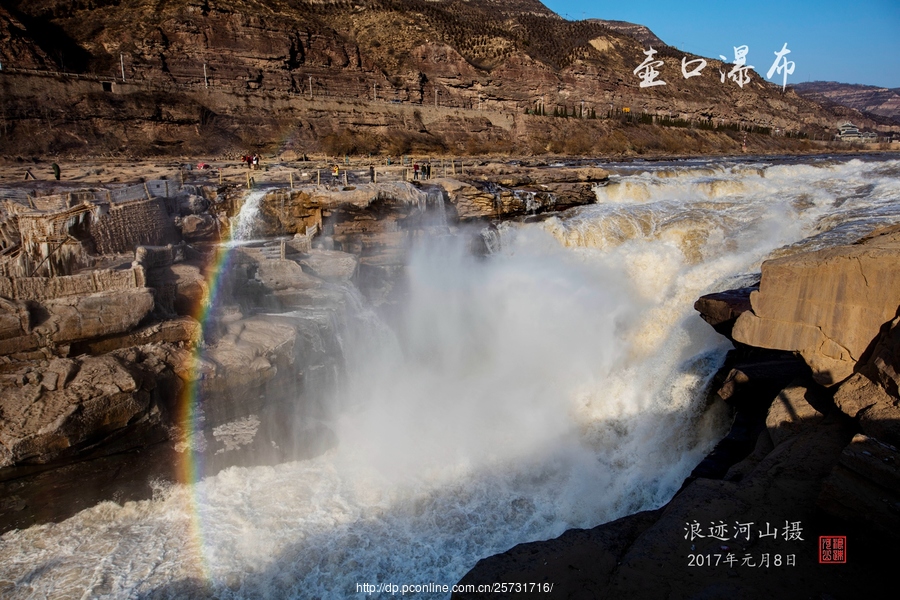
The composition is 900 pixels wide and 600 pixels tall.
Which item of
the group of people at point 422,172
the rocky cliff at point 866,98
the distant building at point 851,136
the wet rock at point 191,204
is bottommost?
the wet rock at point 191,204

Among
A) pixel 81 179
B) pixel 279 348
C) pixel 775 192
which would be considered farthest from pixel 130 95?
pixel 775 192

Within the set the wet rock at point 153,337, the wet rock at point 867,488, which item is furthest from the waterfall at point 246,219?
the wet rock at point 867,488

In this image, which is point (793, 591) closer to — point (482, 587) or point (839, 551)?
point (839, 551)

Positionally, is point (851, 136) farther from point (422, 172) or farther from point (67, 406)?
point (67, 406)

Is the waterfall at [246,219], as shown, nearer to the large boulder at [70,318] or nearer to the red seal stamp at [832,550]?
the large boulder at [70,318]

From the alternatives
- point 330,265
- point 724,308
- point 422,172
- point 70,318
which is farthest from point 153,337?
point 422,172

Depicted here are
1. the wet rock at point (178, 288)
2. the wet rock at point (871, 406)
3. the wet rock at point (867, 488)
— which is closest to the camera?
the wet rock at point (867, 488)

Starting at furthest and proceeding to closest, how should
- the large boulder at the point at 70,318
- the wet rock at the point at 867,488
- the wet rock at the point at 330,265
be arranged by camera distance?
1. the wet rock at the point at 330,265
2. the large boulder at the point at 70,318
3. the wet rock at the point at 867,488
